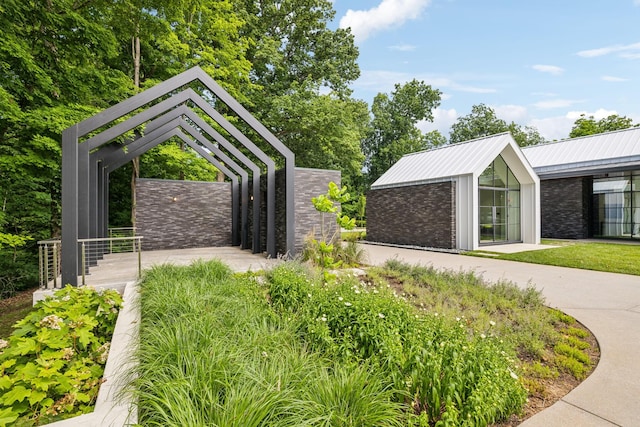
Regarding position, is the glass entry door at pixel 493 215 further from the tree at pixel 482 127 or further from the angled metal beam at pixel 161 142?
the tree at pixel 482 127

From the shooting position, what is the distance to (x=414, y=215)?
46.2 feet

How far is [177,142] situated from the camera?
1409cm

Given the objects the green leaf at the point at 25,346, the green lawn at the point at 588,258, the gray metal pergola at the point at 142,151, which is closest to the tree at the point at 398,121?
the green lawn at the point at 588,258

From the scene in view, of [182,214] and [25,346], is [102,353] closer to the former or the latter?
[25,346]

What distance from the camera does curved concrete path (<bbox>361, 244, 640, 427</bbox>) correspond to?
7.70 feet

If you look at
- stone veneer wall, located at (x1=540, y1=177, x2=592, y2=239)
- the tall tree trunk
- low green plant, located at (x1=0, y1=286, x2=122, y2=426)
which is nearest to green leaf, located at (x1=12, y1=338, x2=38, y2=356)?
low green plant, located at (x1=0, y1=286, x2=122, y2=426)

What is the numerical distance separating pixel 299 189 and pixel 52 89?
21.6ft

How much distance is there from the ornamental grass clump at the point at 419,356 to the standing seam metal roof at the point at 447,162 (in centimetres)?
1045

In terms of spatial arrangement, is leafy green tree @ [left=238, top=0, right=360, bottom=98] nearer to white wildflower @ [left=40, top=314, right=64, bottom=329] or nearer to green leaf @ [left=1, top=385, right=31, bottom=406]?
white wildflower @ [left=40, top=314, right=64, bottom=329]

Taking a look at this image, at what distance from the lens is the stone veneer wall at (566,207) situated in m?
15.8

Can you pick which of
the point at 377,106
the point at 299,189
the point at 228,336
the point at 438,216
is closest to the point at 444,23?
the point at 438,216

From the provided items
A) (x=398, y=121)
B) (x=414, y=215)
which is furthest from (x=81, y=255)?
(x=398, y=121)

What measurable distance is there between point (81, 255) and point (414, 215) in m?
12.3

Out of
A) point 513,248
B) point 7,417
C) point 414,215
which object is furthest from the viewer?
point 414,215
